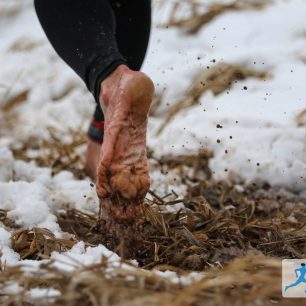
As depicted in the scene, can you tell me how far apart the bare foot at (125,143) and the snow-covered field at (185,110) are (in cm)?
12

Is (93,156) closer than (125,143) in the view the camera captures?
No

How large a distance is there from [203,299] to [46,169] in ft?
4.08

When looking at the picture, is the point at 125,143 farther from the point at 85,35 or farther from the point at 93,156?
the point at 93,156

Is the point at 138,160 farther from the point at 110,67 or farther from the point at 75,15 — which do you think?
the point at 75,15

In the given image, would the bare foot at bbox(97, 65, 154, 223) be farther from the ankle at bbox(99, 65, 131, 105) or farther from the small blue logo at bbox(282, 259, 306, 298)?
the small blue logo at bbox(282, 259, 306, 298)

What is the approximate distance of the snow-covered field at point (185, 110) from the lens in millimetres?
1738

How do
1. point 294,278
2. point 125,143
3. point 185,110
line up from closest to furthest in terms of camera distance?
point 294,278 < point 125,143 < point 185,110

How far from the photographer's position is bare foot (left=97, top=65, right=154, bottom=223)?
3.94 feet

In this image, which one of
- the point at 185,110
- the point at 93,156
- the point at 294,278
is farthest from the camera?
the point at 185,110

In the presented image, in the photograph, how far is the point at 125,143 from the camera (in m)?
1.22

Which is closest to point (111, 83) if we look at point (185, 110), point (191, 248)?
point (191, 248)

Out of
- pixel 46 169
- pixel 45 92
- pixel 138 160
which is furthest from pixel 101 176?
pixel 45 92

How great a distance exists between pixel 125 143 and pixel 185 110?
154 centimetres

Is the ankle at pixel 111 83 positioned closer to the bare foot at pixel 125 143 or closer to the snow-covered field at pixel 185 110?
the bare foot at pixel 125 143
